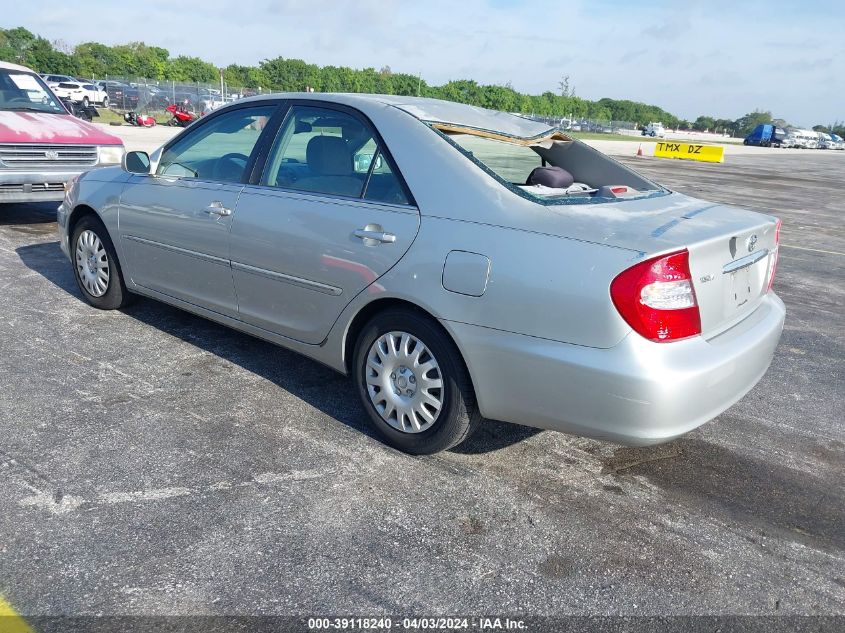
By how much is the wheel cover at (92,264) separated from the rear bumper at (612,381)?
328cm

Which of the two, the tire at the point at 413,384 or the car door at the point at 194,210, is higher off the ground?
the car door at the point at 194,210

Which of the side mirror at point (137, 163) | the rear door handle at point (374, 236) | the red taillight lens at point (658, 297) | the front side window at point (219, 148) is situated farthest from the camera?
the side mirror at point (137, 163)

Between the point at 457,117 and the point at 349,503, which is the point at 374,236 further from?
the point at 349,503

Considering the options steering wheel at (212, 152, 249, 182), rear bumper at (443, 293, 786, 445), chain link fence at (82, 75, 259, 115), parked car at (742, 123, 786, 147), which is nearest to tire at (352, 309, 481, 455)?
rear bumper at (443, 293, 786, 445)

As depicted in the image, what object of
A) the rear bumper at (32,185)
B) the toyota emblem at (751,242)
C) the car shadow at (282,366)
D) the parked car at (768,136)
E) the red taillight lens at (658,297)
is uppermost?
the parked car at (768,136)

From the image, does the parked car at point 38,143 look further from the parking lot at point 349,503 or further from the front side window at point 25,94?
the parking lot at point 349,503

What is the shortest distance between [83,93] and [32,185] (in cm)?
3425

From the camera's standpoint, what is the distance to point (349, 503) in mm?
3092

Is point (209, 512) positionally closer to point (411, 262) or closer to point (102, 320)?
point (411, 262)

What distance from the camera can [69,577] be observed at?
8.34ft

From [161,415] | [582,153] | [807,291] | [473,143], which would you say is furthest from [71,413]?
[807,291]

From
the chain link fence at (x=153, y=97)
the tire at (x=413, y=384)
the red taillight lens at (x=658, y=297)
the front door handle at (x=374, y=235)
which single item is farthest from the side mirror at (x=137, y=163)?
the chain link fence at (x=153, y=97)

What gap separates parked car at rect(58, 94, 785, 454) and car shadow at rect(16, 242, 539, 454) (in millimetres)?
344

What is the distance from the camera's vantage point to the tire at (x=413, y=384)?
10.7 feet
